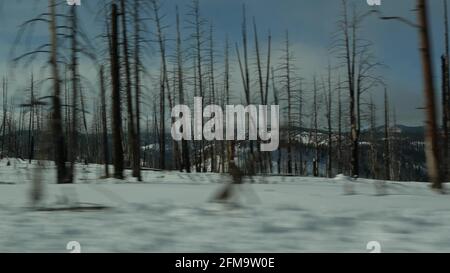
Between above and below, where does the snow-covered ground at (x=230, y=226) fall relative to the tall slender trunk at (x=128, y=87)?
below

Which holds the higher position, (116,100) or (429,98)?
(116,100)

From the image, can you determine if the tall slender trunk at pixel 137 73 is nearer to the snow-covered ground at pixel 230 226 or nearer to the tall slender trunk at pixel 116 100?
the tall slender trunk at pixel 116 100

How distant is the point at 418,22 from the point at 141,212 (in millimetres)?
6705

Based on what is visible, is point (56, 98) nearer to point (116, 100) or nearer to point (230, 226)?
point (116, 100)

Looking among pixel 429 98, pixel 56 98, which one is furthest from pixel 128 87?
pixel 429 98

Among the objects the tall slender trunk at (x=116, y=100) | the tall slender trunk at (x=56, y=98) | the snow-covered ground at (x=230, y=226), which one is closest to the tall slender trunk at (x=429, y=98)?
the snow-covered ground at (x=230, y=226)

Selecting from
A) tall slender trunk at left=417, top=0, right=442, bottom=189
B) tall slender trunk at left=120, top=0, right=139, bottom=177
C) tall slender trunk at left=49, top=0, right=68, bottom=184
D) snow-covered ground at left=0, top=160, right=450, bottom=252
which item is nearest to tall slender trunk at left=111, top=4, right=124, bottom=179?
tall slender trunk at left=120, top=0, right=139, bottom=177

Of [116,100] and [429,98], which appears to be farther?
[116,100]

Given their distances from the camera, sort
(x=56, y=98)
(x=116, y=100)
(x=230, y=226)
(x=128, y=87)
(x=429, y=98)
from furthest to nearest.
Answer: (x=128, y=87) < (x=116, y=100) < (x=56, y=98) < (x=429, y=98) < (x=230, y=226)

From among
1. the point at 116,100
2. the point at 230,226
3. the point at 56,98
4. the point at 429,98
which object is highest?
the point at 116,100

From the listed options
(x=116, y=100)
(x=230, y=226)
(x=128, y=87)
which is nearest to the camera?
(x=230, y=226)

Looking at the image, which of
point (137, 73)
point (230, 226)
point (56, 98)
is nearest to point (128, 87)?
point (137, 73)

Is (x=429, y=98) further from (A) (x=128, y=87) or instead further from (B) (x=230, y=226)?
(A) (x=128, y=87)
